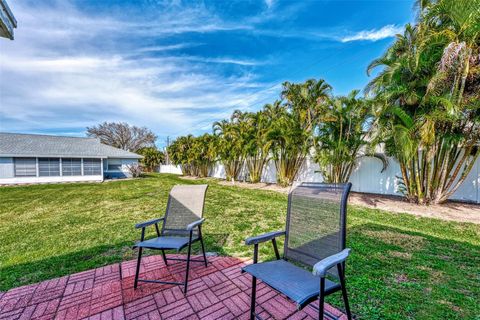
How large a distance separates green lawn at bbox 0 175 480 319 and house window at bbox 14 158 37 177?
13.9 meters

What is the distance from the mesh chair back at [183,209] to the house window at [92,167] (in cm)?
1977

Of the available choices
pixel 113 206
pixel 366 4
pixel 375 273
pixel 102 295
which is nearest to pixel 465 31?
pixel 366 4

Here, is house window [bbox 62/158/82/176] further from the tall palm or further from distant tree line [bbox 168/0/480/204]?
the tall palm

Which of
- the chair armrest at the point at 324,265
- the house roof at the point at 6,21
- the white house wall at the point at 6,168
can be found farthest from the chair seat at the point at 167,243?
the white house wall at the point at 6,168

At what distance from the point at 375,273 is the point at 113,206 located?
7.78 m

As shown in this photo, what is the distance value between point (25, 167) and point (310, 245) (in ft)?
75.1

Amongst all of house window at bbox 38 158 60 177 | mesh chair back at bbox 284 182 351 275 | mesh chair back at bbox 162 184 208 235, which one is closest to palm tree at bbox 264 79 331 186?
mesh chair back at bbox 162 184 208 235

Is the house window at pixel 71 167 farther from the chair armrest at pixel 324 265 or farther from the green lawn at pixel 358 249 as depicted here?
the chair armrest at pixel 324 265

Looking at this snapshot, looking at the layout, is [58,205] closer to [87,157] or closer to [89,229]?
[89,229]

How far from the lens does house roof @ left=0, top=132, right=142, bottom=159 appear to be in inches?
658

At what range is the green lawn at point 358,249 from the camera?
2.27 meters

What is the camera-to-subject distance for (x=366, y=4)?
8.25 metres

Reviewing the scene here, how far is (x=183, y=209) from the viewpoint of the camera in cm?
314

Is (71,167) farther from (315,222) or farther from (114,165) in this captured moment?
(315,222)
